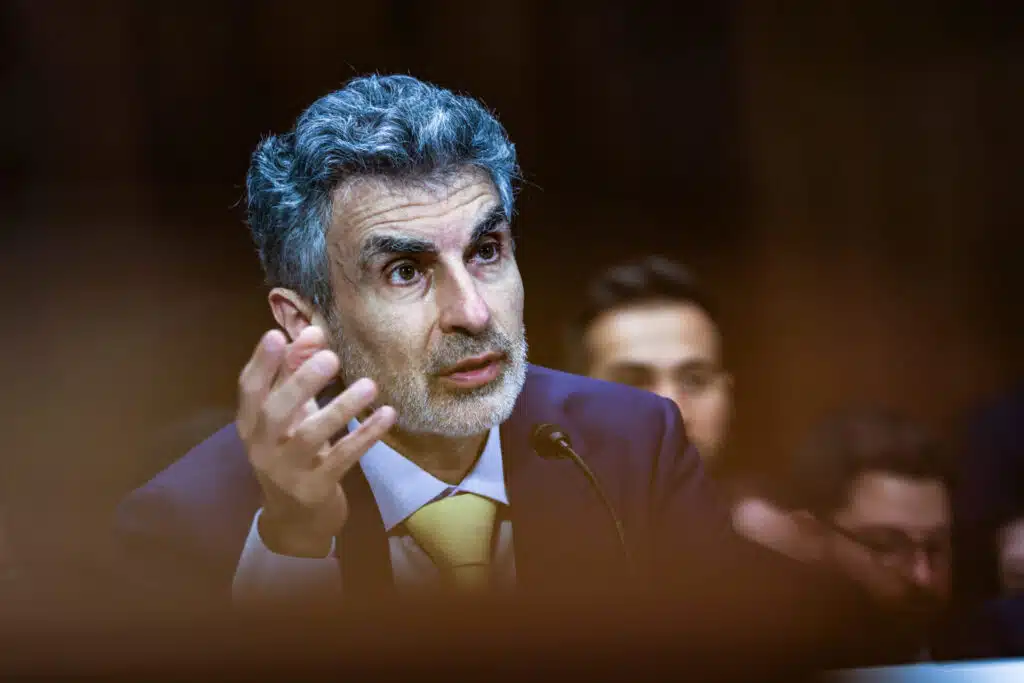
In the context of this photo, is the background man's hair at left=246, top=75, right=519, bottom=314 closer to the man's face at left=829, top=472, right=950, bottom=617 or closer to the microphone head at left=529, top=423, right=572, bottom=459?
the microphone head at left=529, top=423, right=572, bottom=459

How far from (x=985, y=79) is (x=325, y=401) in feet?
6.04

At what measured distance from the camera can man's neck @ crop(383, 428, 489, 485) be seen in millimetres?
2467

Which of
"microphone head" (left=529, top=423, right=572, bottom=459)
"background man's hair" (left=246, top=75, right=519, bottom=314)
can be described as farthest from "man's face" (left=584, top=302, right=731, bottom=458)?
"background man's hair" (left=246, top=75, right=519, bottom=314)

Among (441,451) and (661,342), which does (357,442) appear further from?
(661,342)

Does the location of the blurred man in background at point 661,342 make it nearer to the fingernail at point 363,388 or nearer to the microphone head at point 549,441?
the microphone head at point 549,441

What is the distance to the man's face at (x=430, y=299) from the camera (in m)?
2.34

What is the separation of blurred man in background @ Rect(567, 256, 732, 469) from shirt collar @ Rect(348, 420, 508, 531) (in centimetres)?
29

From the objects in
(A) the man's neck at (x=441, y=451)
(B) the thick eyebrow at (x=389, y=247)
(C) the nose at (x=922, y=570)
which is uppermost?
(B) the thick eyebrow at (x=389, y=247)

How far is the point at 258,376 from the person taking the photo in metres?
2.32

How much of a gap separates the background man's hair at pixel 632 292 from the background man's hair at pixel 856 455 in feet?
1.30

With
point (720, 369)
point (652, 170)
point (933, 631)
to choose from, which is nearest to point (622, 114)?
point (652, 170)

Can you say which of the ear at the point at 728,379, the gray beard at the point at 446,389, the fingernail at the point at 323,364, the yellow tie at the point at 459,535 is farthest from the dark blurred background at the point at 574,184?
the yellow tie at the point at 459,535

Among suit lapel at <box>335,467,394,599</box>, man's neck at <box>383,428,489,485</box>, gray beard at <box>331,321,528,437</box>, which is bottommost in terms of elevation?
suit lapel at <box>335,467,394,599</box>

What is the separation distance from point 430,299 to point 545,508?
0.52m
